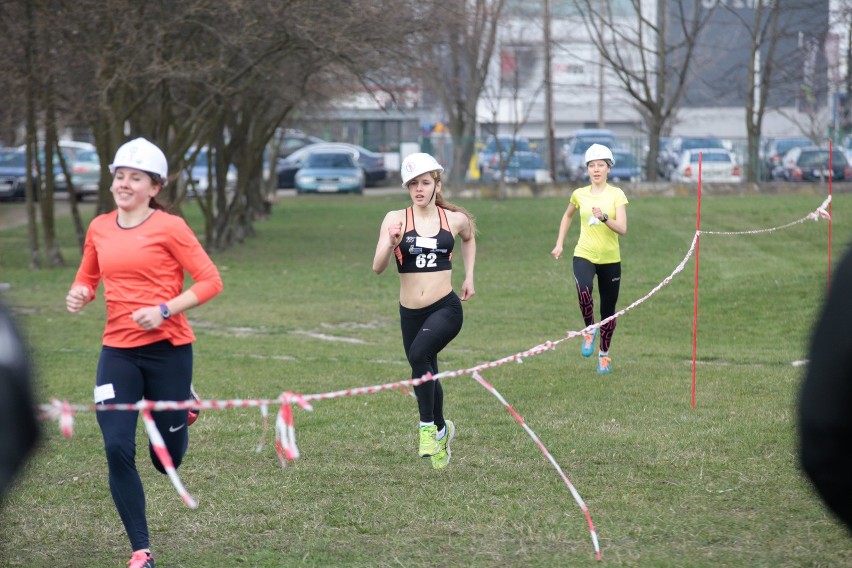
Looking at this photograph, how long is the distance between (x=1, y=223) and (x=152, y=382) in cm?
3013

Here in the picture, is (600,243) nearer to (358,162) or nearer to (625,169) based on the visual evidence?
(625,169)

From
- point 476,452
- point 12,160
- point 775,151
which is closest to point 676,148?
point 775,151

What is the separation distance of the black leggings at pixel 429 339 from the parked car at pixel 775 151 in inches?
1290

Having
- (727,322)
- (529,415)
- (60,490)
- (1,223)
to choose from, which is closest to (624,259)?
(727,322)

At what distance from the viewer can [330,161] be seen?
4328 centimetres

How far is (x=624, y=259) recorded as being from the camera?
21422 millimetres

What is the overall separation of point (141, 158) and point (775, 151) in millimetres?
35689

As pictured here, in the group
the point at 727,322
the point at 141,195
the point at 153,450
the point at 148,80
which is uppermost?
the point at 148,80

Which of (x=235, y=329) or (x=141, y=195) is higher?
(x=141, y=195)

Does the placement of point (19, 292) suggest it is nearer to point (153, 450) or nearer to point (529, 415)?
point (529, 415)

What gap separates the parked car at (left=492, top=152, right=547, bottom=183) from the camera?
1567 inches

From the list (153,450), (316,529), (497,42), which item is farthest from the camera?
(497,42)

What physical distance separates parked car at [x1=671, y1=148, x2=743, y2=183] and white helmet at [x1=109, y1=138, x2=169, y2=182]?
109ft

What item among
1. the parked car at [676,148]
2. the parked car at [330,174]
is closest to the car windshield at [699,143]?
the parked car at [676,148]
